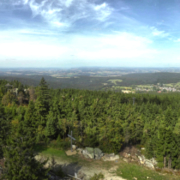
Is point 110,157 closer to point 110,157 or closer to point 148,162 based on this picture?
point 110,157

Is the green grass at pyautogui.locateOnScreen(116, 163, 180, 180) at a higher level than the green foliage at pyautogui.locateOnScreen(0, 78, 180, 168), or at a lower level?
lower

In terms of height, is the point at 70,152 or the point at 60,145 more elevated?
the point at 60,145

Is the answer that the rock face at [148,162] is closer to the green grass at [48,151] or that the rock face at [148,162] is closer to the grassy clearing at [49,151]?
the green grass at [48,151]

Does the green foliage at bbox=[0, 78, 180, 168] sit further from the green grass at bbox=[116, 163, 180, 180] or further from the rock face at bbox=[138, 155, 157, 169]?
the green grass at bbox=[116, 163, 180, 180]

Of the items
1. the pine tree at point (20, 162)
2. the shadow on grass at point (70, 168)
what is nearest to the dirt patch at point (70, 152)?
the shadow on grass at point (70, 168)

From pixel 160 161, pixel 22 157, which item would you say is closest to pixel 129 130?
pixel 160 161

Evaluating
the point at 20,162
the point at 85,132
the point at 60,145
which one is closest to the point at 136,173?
the point at 85,132

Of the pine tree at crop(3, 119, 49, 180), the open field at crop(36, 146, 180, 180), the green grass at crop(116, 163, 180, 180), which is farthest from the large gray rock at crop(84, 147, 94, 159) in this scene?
the pine tree at crop(3, 119, 49, 180)

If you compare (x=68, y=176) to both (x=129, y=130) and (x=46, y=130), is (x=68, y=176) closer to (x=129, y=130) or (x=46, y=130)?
(x=46, y=130)
